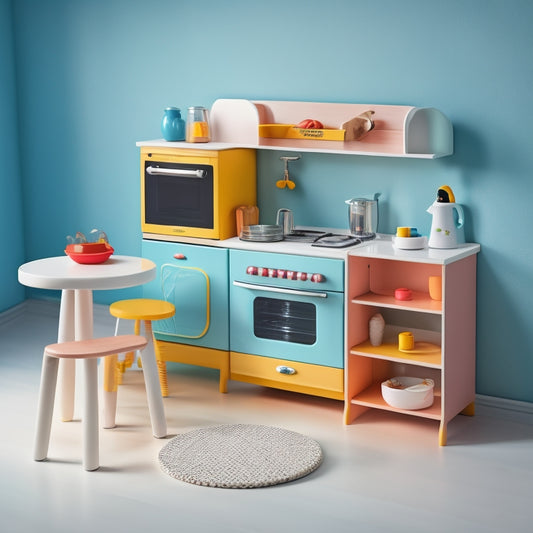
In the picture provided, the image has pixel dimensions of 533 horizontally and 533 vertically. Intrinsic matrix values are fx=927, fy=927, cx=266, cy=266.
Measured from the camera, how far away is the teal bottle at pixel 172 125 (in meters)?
4.84

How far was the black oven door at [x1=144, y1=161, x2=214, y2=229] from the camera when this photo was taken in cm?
462

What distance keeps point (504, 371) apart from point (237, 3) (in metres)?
2.31

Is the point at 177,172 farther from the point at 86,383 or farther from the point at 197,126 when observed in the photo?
the point at 86,383

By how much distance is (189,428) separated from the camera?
4.18m

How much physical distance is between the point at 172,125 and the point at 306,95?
2.36 ft

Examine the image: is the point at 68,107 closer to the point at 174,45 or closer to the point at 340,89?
the point at 174,45

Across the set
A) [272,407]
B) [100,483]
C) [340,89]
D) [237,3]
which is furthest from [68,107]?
[100,483]

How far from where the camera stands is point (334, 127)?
4562mm

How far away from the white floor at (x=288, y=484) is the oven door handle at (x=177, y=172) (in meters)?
1.08

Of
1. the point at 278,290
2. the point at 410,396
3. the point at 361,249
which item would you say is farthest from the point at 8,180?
the point at 410,396

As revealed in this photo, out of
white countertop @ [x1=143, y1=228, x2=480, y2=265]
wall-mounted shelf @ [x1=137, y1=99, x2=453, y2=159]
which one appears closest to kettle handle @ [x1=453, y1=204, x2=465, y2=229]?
white countertop @ [x1=143, y1=228, x2=480, y2=265]

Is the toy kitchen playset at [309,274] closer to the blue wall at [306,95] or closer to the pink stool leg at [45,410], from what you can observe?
the blue wall at [306,95]

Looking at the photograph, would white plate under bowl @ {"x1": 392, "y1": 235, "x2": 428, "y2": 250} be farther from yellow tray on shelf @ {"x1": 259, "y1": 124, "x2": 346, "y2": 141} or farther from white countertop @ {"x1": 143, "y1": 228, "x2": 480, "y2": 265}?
yellow tray on shelf @ {"x1": 259, "y1": 124, "x2": 346, "y2": 141}

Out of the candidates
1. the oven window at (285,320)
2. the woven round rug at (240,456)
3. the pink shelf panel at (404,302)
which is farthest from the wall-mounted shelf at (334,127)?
the woven round rug at (240,456)
